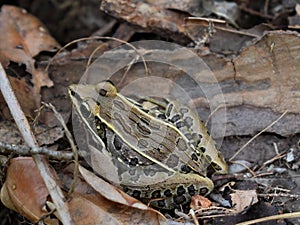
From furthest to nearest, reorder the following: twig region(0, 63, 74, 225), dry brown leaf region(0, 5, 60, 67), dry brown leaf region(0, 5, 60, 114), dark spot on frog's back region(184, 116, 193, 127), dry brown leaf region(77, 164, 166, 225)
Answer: dry brown leaf region(0, 5, 60, 67), dry brown leaf region(0, 5, 60, 114), dark spot on frog's back region(184, 116, 193, 127), dry brown leaf region(77, 164, 166, 225), twig region(0, 63, 74, 225)

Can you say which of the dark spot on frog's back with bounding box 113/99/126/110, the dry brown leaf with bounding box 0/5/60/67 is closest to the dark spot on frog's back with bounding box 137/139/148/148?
the dark spot on frog's back with bounding box 113/99/126/110

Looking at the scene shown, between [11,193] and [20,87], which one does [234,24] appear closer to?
[20,87]

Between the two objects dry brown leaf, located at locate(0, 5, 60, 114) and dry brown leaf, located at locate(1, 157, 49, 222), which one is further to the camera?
dry brown leaf, located at locate(0, 5, 60, 114)

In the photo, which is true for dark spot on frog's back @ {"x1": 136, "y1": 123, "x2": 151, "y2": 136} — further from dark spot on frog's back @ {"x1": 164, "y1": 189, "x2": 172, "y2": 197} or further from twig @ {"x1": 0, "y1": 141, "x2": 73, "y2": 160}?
twig @ {"x1": 0, "y1": 141, "x2": 73, "y2": 160}

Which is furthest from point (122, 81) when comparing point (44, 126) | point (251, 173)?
point (251, 173)

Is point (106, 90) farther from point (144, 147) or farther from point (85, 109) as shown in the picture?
point (144, 147)

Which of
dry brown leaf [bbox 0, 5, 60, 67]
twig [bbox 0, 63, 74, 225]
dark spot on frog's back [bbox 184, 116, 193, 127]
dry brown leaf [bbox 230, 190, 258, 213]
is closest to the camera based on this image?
twig [bbox 0, 63, 74, 225]
